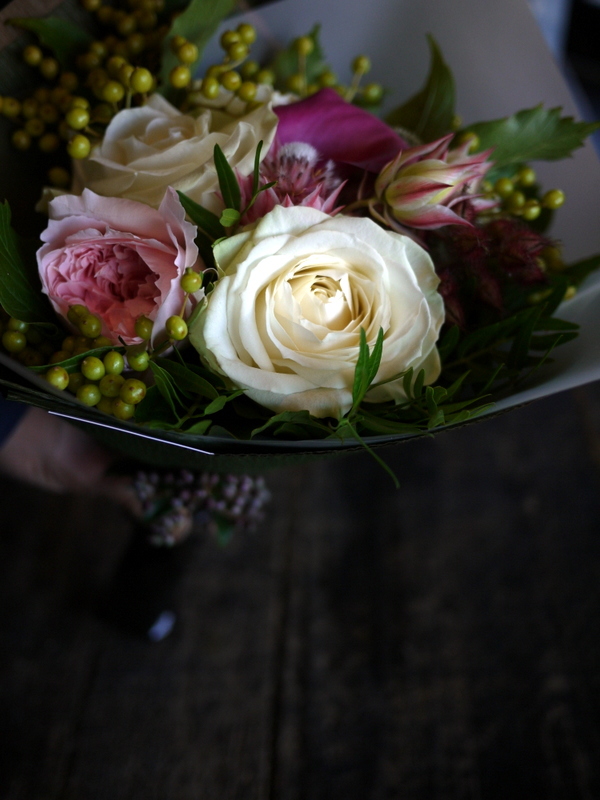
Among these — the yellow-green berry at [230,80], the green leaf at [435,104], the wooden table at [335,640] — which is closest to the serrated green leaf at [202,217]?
the yellow-green berry at [230,80]

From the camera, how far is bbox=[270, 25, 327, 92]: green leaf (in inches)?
19.4

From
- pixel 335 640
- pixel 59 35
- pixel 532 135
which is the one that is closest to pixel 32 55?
pixel 59 35

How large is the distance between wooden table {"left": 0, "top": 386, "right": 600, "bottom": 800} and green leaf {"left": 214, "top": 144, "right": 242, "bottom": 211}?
0.41 meters

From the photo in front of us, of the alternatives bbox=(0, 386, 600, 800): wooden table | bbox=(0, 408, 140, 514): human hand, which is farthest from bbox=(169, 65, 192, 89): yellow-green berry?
bbox=(0, 386, 600, 800): wooden table

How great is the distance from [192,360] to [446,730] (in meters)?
0.40

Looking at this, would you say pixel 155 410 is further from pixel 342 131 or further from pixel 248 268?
pixel 342 131

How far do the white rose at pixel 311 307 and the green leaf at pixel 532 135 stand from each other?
164 millimetres

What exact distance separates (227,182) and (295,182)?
0.13ft

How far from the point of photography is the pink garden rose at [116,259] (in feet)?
1.05

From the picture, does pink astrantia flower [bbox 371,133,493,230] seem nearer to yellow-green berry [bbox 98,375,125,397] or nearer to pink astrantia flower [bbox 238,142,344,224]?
pink astrantia flower [bbox 238,142,344,224]

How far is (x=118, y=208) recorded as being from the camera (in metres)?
0.34

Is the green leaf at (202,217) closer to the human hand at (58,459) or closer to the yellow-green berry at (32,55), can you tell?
the yellow-green berry at (32,55)

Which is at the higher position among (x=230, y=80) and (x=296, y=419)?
(x=230, y=80)

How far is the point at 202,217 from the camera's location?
1.13ft
